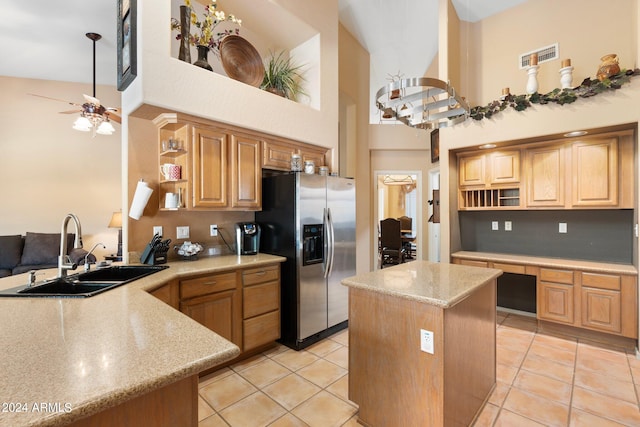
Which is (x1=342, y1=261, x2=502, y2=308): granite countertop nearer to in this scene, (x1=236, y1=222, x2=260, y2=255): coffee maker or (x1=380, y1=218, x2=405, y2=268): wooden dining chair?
(x1=236, y1=222, x2=260, y2=255): coffee maker

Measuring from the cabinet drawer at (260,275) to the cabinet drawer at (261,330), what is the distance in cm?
34

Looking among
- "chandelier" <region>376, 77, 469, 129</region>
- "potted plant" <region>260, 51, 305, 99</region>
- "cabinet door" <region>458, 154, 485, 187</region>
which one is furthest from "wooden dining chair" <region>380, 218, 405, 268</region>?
"chandelier" <region>376, 77, 469, 129</region>

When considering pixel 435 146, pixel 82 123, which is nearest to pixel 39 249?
pixel 82 123

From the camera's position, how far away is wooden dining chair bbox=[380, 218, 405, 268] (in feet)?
22.4

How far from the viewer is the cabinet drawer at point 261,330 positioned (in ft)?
8.76

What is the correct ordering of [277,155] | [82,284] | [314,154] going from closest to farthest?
[82,284] < [277,155] < [314,154]

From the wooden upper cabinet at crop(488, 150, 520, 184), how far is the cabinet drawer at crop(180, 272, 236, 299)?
3414mm

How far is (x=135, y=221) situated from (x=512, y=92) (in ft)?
15.1

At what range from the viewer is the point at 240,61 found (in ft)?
9.96

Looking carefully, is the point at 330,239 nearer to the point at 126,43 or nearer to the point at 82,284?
the point at 82,284

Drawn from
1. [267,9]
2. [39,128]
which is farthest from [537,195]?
[39,128]

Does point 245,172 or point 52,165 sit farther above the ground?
point 52,165

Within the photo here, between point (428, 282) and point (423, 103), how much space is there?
1336 mm

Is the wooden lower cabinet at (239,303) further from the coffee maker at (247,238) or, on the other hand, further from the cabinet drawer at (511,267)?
the cabinet drawer at (511,267)
